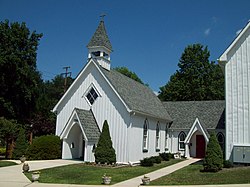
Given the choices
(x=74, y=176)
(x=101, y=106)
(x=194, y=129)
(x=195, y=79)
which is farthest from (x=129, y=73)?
(x=74, y=176)

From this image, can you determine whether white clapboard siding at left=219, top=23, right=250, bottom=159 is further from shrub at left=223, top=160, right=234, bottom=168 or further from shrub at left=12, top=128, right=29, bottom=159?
shrub at left=12, top=128, right=29, bottom=159

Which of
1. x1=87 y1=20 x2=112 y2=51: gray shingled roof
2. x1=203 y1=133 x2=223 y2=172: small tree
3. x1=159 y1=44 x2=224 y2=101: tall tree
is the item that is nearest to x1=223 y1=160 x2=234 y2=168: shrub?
x1=203 y1=133 x2=223 y2=172: small tree

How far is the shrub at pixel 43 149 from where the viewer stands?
26.0m

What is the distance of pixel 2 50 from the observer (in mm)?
32656

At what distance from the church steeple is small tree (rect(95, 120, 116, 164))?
7601 millimetres

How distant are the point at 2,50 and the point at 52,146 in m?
13.4

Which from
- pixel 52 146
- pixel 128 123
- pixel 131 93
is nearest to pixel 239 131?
pixel 128 123

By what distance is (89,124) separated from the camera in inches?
988

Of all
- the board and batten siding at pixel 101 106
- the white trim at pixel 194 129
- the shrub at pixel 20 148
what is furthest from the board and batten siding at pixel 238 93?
the shrub at pixel 20 148

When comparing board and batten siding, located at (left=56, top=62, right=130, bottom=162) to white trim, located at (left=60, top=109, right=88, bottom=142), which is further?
white trim, located at (left=60, top=109, right=88, bottom=142)

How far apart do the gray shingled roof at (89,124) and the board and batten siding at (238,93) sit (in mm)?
10597

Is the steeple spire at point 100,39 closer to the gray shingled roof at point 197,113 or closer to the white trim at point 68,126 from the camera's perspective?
the white trim at point 68,126

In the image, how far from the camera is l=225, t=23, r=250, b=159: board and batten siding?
21.8 m

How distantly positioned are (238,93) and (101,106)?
11372 mm
